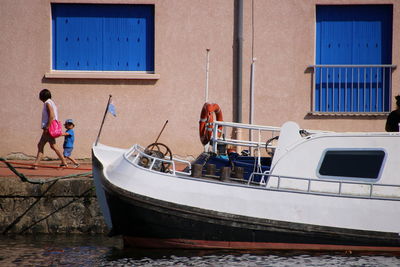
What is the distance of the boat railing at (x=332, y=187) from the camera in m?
11.9

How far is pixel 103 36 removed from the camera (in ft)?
57.2

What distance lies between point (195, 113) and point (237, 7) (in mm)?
2192

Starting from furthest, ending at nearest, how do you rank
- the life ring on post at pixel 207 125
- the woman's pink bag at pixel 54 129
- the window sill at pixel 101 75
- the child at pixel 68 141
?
the window sill at pixel 101 75
the child at pixel 68 141
the woman's pink bag at pixel 54 129
the life ring on post at pixel 207 125

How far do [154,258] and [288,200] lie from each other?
1917 millimetres

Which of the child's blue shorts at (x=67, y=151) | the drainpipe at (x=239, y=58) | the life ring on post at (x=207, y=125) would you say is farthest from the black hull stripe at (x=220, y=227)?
the drainpipe at (x=239, y=58)

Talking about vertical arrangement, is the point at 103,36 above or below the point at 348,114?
above

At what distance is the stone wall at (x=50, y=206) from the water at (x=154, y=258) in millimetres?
926

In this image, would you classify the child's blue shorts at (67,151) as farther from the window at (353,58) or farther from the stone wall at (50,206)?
the window at (353,58)

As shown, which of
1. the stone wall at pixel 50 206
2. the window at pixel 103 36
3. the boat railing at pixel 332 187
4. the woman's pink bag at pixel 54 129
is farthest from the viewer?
the window at pixel 103 36

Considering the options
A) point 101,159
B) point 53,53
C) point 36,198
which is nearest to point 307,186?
point 101,159

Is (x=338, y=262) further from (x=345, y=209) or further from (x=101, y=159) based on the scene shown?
(x=101, y=159)

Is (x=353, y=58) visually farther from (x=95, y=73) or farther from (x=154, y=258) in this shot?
(x=154, y=258)

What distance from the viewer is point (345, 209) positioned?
11.9 m

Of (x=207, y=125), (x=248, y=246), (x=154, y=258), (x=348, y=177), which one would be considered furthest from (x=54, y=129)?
(x=348, y=177)
